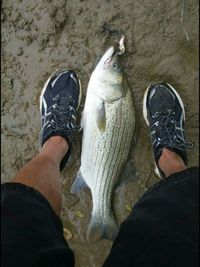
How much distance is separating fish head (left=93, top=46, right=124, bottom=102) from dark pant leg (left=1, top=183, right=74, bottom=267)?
902 mm

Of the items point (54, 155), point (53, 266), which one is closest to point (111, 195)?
point (54, 155)

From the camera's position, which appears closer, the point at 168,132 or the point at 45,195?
the point at 45,195

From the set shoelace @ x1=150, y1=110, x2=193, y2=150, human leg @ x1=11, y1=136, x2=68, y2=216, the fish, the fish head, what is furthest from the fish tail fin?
the fish head

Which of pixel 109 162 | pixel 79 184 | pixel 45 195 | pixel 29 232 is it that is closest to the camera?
pixel 29 232

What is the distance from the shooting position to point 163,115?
3.20 metres

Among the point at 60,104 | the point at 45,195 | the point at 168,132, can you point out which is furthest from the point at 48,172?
the point at 168,132

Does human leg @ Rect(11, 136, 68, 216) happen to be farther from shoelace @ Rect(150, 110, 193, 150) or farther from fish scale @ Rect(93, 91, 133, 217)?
shoelace @ Rect(150, 110, 193, 150)

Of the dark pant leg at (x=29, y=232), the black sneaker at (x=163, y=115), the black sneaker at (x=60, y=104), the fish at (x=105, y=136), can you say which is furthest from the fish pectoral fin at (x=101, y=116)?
the dark pant leg at (x=29, y=232)

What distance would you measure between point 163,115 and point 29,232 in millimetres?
1479

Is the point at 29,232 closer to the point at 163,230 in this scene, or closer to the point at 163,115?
the point at 163,230

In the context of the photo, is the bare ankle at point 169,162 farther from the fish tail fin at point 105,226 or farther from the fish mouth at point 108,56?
the fish mouth at point 108,56

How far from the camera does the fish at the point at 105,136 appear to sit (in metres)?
2.94

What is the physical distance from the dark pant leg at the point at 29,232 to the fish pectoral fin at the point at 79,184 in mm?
758

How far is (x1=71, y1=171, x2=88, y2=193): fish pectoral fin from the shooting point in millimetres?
3127
